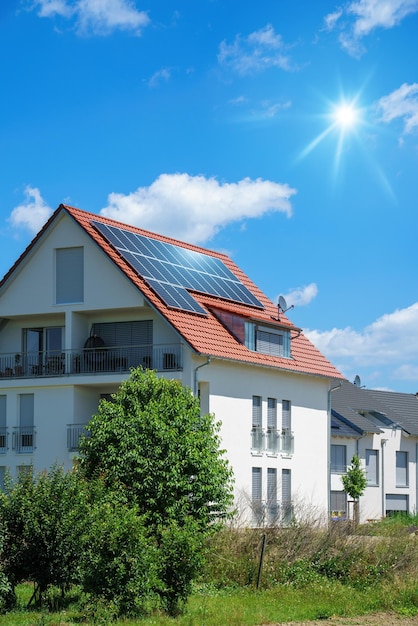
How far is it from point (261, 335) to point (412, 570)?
17015 mm

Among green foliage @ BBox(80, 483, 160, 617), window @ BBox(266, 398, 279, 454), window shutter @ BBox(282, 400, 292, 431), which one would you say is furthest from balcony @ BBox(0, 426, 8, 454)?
green foliage @ BBox(80, 483, 160, 617)

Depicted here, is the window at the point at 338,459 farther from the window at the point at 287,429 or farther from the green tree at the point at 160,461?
the green tree at the point at 160,461

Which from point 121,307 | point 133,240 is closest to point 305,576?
point 121,307

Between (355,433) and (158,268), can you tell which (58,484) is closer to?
(158,268)

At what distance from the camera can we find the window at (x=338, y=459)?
56.5 metres

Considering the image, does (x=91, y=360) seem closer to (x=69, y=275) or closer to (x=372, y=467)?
(x=69, y=275)

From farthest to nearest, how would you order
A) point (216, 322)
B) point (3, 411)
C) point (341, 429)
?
1. point (341, 429)
2. point (3, 411)
3. point (216, 322)

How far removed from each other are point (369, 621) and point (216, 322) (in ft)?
66.9

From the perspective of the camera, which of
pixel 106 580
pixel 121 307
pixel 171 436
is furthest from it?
pixel 121 307

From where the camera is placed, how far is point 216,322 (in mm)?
42094

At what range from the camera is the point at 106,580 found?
21953 mm

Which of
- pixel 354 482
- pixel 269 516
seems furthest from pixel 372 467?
pixel 269 516

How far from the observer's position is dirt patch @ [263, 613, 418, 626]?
871 inches

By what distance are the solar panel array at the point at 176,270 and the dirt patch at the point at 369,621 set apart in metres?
17.7
